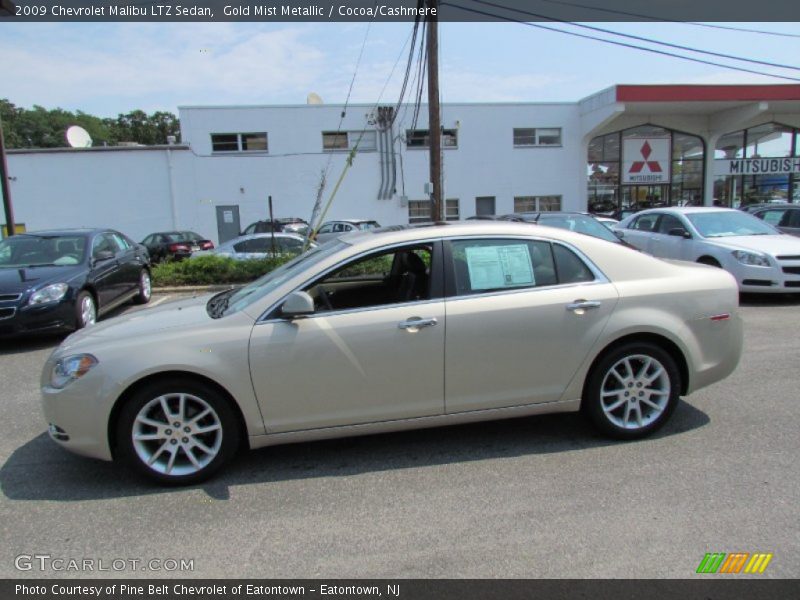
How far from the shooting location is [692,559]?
8.46 ft

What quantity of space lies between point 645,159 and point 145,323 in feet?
88.2

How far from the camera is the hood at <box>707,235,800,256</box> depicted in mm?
8625

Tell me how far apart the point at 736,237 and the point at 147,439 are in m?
9.54

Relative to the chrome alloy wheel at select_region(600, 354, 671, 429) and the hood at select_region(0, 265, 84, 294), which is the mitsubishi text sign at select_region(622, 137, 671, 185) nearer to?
the hood at select_region(0, 265, 84, 294)

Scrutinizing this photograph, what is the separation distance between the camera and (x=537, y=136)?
25.6 meters

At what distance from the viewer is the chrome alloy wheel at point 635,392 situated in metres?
3.82

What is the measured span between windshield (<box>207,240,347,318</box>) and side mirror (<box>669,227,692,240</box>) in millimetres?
7812

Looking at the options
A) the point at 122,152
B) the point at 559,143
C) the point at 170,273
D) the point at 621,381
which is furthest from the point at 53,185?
the point at 621,381

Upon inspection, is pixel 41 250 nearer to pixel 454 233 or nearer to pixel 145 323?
pixel 145 323

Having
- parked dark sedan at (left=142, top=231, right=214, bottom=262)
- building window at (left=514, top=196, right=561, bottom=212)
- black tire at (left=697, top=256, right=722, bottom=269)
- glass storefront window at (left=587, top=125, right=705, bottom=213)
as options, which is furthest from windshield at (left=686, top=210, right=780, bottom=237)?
glass storefront window at (left=587, top=125, right=705, bottom=213)

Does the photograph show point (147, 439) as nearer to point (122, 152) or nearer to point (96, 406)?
point (96, 406)

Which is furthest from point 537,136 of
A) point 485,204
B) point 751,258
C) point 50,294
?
point 50,294

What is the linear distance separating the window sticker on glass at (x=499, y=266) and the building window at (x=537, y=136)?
2317cm

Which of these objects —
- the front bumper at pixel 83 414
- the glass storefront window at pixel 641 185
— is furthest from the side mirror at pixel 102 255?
the glass storefront window at pixel 641 185
